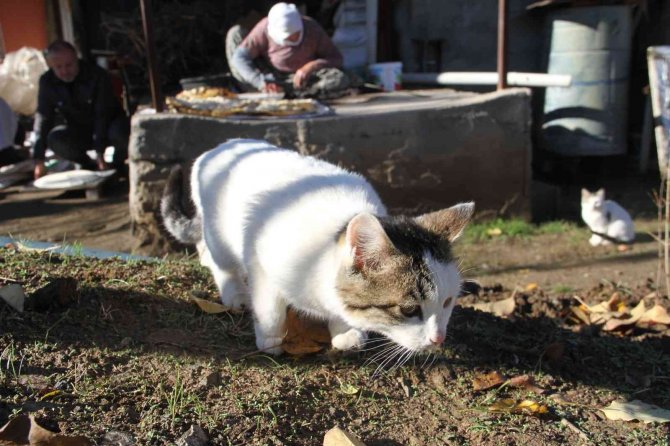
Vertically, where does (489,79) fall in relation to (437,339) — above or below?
above

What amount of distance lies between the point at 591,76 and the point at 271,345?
6377mm

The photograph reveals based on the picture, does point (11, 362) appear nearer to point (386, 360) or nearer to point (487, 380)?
point (386, 360)

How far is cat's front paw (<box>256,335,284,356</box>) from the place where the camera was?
8.45ft

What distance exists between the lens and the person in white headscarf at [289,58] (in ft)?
22.0

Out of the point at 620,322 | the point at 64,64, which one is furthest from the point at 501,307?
the point at 64,64

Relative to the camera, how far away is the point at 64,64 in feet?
23.0

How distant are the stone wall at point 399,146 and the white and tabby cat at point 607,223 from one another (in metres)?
0.61

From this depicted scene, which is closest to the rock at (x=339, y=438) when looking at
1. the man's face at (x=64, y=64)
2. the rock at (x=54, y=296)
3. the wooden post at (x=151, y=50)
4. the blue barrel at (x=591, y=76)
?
the rock at (x=54, y=296)

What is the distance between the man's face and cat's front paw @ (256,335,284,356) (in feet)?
18.4

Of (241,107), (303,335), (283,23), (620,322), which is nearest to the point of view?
(303,335)

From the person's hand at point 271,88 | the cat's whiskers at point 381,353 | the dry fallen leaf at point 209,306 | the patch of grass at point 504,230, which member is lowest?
the patch of grass at point 504,230

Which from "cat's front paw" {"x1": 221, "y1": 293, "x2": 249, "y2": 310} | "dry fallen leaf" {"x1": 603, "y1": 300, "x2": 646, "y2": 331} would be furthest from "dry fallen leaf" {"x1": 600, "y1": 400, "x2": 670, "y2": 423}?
"cat's front paw" {"x1": 221, "y1": 293, "x2": 249, "y2": 310}

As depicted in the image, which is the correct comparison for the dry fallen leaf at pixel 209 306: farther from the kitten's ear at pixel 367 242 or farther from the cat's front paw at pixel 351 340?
the kitten's ear at pixel 367 242

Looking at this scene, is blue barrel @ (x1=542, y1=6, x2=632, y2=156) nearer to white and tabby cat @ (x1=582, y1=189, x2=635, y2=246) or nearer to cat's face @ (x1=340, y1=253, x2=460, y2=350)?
white and tabby cat @ (x1=582, y1=189, x2=635, y2=246)
